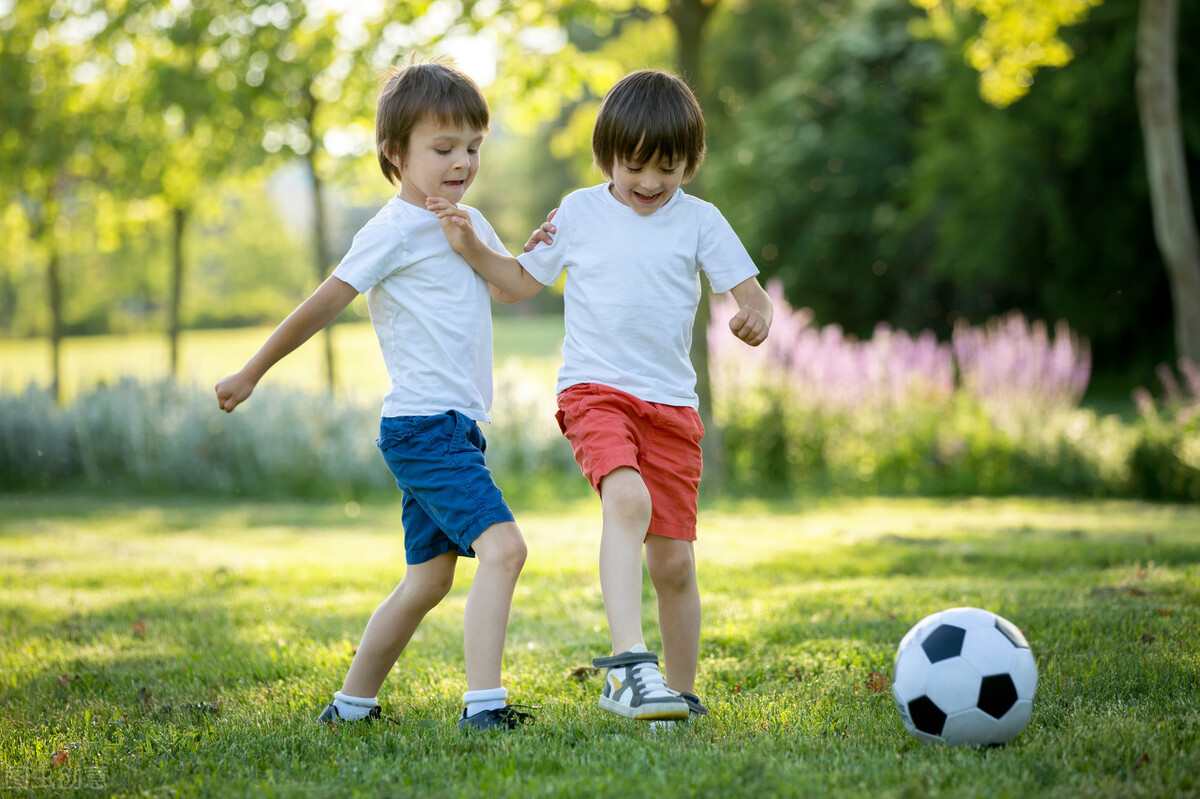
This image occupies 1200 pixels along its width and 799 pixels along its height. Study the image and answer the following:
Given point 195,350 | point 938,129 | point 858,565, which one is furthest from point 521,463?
point 195,350

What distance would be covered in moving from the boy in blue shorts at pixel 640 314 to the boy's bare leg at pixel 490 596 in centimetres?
28

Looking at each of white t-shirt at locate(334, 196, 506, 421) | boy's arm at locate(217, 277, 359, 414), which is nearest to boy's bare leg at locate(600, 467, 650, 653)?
white t-shirt at locate(334, 196, 506, 421)

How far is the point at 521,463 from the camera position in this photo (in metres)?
11.3

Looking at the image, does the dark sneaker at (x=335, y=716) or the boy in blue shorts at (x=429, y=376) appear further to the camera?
the dark sneaker at (x=335, y=716)

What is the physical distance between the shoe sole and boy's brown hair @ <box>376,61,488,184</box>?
179 centimetres

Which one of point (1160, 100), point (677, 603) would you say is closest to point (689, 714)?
point (677, 603)

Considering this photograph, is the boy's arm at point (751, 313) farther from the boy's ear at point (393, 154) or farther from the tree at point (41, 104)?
the tree at point (41, 104)

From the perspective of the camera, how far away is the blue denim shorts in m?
3.07

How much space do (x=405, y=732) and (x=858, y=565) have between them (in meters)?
3.66

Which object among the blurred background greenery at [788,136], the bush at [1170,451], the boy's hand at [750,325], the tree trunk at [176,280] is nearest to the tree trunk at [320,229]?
the blurred background greenery at [788,136]

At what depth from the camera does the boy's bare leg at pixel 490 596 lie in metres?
3.06

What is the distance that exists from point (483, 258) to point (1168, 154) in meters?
10.3

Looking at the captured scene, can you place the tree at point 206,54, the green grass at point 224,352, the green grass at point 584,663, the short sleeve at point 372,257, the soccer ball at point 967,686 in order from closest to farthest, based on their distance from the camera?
the green grass at point 584,663
the soccer ball at point 967,686
the short sleeve at point 372,257
the tree at point 206,54
the green grass at point 224,352

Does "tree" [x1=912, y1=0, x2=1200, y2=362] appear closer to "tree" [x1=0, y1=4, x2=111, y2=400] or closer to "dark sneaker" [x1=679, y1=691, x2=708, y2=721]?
"dark sneaker" [x1=679, y1=691, x2=708, y2=721]
